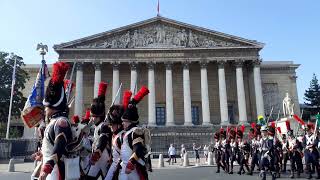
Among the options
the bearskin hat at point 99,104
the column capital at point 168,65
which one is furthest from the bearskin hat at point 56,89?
the column capital at point 168,65

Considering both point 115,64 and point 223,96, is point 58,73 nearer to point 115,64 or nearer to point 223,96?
point 223,96

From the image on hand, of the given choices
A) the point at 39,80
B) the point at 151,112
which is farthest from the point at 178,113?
the point at 39,80

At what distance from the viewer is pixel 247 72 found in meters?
45.1

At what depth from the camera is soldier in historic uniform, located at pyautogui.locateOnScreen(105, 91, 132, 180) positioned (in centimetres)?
541

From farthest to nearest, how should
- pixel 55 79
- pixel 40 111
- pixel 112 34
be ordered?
pixel 112 34 → pixel 40 111 → pixel 55 79

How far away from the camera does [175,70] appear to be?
4528 cm

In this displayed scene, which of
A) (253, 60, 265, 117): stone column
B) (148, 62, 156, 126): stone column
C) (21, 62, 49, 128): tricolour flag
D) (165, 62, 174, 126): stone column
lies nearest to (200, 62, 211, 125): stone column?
(165, 62, 174, 126): stone column

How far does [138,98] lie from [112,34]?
128 ft

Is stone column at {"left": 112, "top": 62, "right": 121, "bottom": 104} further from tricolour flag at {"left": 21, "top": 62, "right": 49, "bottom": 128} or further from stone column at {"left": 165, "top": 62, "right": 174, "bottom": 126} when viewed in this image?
tricolour flag at {"left": 21, "top": 62, "right": 49, "bottom": 128}

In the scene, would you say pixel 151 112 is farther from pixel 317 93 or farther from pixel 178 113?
pixel 317 93

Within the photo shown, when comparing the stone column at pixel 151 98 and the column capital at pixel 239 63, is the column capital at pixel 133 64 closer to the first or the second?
the stone column at pixel 151 98

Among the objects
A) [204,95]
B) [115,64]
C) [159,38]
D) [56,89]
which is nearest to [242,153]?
[56,89]

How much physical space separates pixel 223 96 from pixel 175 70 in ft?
25.0

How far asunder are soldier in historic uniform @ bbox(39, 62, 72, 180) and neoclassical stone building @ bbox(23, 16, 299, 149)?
35.9 m
